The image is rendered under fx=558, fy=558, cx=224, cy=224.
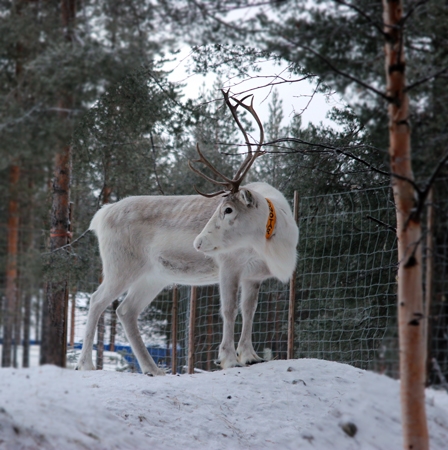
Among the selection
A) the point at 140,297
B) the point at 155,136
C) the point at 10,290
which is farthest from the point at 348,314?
the point at 10,290

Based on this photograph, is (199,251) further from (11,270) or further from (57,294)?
(11,270)

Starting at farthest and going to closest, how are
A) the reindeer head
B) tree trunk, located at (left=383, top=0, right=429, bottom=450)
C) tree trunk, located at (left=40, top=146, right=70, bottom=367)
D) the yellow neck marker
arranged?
the yellow neck marker < the reindeer head < tree trunk, located at (left=40, top=146, right=70, bottom=367) < tree trunk, located at (left=383, top=0, right=429, bottom=450)

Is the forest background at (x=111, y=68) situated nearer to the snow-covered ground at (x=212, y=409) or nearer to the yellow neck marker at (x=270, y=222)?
the snow-covered ground at (x=212, y=409)

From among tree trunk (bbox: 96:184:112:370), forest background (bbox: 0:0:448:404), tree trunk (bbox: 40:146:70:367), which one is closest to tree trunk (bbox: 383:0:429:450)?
forest background (bbox: 0:0:448:404)

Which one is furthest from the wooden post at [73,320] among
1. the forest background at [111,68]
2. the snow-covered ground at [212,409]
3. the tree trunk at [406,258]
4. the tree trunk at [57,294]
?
the tree trunk at [406,258]

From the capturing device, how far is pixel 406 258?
200 centimetres

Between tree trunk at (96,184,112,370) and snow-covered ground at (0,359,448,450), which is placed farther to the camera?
tree trunk at (96,184,112,370)

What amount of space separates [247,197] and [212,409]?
58.8 inches

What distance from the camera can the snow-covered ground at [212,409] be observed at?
219 centimetres

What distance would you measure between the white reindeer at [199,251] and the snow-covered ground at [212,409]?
0.53 metres

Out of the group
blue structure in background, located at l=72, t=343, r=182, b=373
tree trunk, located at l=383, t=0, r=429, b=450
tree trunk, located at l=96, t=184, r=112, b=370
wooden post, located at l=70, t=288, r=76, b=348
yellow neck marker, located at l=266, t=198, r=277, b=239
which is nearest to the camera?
tree trunk, located at l=383, t=0, r=429, b=450

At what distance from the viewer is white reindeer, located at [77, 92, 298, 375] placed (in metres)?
3.98

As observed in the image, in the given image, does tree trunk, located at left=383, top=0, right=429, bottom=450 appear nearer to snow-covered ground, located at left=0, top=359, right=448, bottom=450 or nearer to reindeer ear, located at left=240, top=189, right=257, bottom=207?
snow-covered ground, located at left=0, top=359, right=448, bottom=450

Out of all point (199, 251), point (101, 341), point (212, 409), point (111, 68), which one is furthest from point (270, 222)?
point (101, 341)
